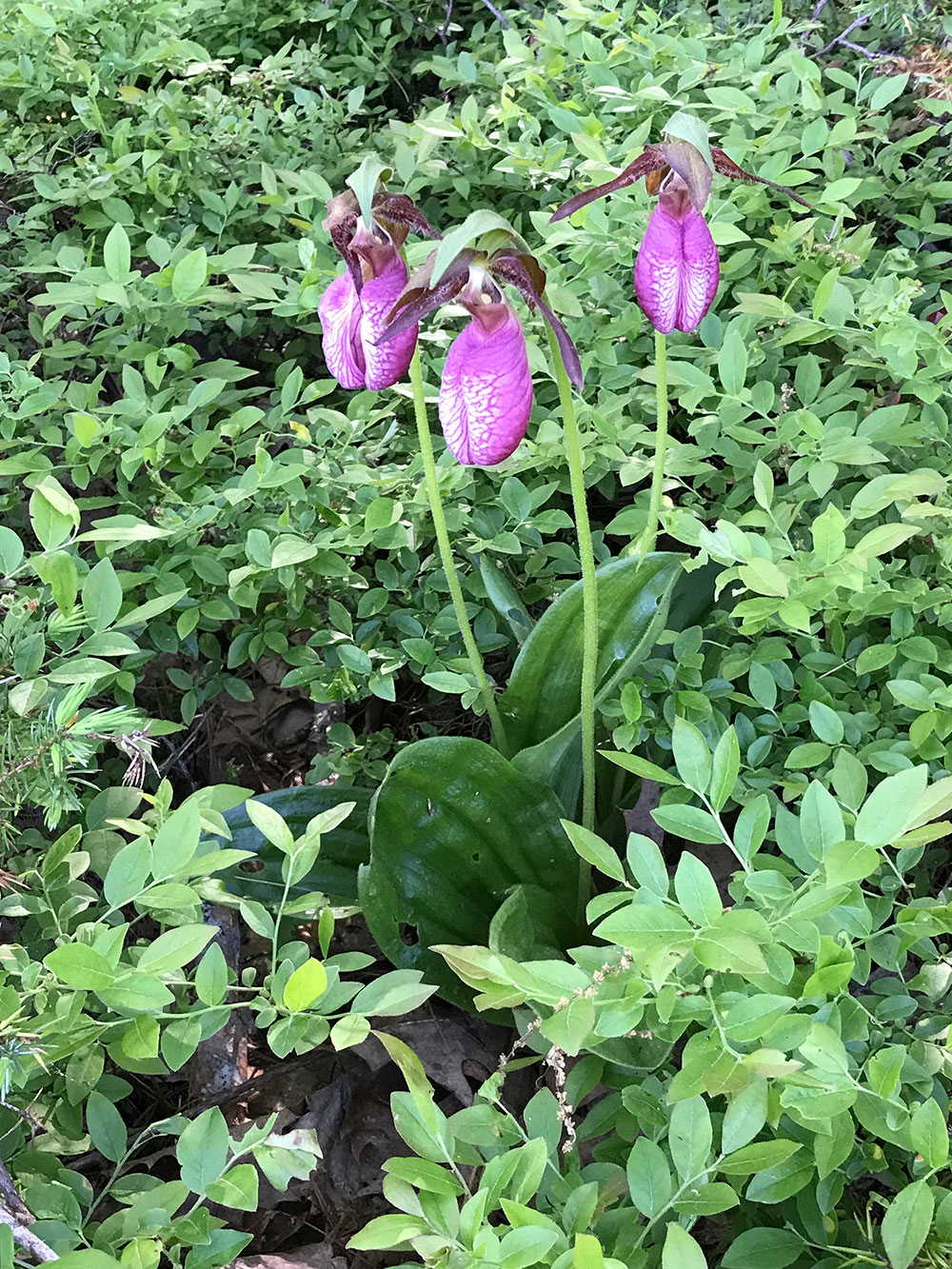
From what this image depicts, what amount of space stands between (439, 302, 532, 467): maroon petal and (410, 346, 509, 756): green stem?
4.4 inches

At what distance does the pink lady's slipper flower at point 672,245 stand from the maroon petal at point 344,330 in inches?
8.4

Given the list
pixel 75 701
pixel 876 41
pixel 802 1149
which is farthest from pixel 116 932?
pixel 876 41

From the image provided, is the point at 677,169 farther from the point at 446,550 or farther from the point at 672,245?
the point at 446,550

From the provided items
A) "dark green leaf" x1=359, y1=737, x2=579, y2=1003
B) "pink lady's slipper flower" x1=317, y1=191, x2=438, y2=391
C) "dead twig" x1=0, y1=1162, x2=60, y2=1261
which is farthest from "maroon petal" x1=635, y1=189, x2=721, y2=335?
"dead twig" x1=0, y1=1162, x2=60, y2=1261

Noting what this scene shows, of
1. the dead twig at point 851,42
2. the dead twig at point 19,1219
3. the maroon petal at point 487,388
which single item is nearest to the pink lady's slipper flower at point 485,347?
the maroon petal at point 487,388

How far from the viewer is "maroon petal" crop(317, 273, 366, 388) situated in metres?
0.92

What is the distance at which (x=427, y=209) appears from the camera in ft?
5.78

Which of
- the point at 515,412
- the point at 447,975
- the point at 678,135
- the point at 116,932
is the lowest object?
the point at 447,975

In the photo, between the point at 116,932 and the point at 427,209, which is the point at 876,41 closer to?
the point at 427,209

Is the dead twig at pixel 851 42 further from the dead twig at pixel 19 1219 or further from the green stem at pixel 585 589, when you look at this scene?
the dead twig at pixel 19 1219

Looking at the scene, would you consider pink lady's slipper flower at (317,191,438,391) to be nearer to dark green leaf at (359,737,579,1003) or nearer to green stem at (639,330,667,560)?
green stem at (639,330,667,560)

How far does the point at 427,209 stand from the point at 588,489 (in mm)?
676

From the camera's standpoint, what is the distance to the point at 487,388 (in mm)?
831

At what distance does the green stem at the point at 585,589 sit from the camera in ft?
2.90
